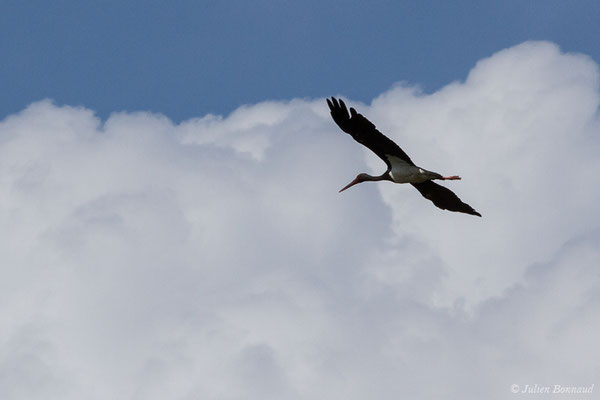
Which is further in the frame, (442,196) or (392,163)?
(442,196)

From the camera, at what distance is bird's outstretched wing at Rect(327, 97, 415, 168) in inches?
2414

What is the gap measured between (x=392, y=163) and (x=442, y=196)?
3013 millimetres

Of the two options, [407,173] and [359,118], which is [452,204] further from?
[359,118]

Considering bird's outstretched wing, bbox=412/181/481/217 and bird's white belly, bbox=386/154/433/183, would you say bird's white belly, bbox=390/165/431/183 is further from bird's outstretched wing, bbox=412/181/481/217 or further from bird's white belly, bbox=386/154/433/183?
bird's outstretched wing, bbox=412/181/481/217

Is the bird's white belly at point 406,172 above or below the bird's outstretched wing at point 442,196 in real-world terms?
below

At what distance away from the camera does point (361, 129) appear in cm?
6194

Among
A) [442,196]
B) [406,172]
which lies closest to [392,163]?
[406,172]

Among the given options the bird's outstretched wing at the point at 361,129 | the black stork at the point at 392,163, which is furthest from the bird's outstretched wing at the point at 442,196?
the bird's outstretched wing at the point at 361,129

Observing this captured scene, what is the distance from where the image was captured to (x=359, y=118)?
61.3m

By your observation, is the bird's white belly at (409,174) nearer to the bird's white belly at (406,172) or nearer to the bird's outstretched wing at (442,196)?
the bird's white belly at (406,172)

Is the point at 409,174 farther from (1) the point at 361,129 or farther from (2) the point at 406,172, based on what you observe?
(1) the point at 361,129

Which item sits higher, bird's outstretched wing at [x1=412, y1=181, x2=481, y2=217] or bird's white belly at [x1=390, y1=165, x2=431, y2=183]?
bird's outstretched wing at [x1=412, y1=181, x2=481, y2=217]

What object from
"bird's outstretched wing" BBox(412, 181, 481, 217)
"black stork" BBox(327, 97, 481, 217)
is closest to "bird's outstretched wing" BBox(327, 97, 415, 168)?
"black stork" BBox(327, 97, 481, 217)

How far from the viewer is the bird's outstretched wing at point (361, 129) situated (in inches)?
2414
